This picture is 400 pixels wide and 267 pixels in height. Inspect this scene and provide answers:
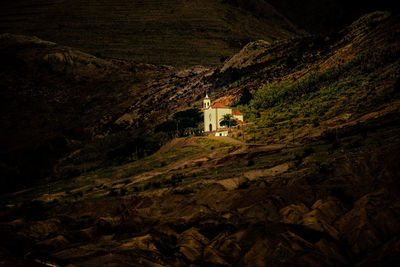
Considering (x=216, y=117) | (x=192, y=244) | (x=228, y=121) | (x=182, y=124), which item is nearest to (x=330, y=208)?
(x=192, y=244)

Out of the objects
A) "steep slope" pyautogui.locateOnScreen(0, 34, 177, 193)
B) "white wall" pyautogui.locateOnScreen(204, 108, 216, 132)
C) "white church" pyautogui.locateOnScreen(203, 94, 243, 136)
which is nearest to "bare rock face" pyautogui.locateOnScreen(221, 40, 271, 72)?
"steep slope" pyautogui.locateOnScreen(0, 34, 177, 193)

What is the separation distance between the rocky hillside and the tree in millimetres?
3611

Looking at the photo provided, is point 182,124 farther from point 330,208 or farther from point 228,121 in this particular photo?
point 330,208

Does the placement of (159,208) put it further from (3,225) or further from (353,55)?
(353,55)

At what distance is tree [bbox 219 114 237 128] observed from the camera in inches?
3131

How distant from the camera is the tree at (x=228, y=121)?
79519mm

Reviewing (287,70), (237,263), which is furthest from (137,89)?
(237,263)

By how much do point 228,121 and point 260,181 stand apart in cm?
4090

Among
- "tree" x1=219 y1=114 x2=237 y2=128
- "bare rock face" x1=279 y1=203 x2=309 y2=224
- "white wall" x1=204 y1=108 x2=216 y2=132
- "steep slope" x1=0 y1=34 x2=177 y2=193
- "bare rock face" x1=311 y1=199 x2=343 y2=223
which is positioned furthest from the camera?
"steep slope" x1=0 y1=34 x2=177 y2=193

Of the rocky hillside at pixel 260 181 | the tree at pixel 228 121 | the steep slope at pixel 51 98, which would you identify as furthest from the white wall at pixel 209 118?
the steep slope at pixel 51 98

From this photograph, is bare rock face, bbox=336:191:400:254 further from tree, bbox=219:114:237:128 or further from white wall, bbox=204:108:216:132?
white wall, bbox=204:108:216:132

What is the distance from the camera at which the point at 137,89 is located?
16000 cm

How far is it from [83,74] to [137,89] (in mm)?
36560

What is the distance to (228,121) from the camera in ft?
261
